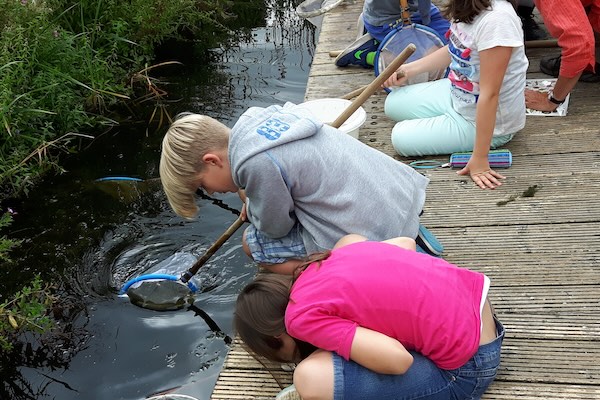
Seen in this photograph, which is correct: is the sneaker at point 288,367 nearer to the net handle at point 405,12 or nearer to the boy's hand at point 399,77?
the boy's hand at point 399,77

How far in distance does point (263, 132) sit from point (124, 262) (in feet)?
5.48

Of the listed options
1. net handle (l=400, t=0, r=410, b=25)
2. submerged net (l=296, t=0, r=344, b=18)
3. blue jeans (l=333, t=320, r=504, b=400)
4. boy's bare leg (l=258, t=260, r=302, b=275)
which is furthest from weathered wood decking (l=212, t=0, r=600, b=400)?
submerged net (l=296, t=0, r=344, b=18)

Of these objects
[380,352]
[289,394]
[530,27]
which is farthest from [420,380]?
[530,27]

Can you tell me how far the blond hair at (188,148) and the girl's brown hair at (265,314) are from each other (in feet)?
1.66

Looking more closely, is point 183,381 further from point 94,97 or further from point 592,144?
point 94,97

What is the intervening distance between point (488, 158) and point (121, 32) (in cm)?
327

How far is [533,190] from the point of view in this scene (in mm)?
3098

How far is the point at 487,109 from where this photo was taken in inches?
122

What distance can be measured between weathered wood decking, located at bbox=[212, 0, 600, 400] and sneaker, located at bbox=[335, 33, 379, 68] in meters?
0.68

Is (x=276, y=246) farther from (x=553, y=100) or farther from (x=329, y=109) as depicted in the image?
(x=553, y=100)

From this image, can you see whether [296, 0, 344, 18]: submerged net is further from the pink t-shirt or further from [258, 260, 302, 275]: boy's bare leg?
the pink t-shirt

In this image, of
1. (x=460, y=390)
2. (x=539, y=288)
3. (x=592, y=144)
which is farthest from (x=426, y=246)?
(x=592, y=144)

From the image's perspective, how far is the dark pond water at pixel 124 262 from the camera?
9.67ft

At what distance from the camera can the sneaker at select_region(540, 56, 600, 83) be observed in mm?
4129
